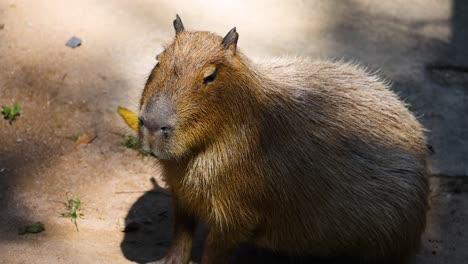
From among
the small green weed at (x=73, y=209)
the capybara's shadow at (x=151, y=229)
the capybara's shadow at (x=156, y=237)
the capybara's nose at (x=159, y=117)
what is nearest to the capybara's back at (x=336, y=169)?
the capybara's shadow at (x=156, y=237)

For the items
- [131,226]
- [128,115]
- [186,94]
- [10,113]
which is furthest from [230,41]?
[10,113]

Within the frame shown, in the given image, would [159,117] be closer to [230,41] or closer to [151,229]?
[230,41]

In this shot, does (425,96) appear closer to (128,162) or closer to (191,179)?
(128,162)

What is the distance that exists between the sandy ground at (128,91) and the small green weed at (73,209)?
5 cm

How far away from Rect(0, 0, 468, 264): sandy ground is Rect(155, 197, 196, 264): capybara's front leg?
0.75ft

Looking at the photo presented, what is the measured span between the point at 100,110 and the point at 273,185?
2.67 m

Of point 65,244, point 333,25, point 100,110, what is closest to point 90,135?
point 100,110

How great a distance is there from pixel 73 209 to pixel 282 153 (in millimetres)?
2021

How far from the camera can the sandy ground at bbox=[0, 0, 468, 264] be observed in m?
5.65

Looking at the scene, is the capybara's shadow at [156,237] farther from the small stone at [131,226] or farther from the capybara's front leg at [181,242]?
the capybara's front leg at [181,242]

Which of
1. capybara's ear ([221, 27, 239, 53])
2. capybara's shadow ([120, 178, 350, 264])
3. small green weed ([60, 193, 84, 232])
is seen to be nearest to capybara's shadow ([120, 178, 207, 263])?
capybara's shadow ([120, 178, 350, 264])

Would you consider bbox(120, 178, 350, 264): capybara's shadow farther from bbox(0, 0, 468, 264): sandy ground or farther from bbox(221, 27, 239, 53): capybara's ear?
bbox(221, 27, 239, 53): capybara's ear

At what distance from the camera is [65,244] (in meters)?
5.09

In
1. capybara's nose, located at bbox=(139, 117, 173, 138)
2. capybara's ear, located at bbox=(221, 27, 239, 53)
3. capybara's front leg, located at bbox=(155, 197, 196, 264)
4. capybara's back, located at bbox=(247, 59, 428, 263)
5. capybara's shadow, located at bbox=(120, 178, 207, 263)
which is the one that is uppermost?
capybara's ear, located at bbox=(221, 27, 239, 53)
